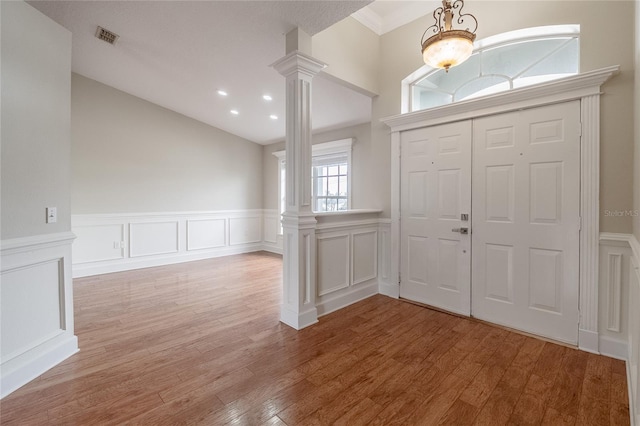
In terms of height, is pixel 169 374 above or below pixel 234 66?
below

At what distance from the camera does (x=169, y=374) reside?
199 centimetres

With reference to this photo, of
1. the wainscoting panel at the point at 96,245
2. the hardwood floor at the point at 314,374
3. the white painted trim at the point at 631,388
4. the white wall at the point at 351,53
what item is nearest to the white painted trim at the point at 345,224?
the hardwood floor at the point at 314,374

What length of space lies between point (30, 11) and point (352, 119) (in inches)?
150

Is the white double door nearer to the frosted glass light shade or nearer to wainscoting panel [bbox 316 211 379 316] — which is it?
wainscoting panel [bbox 316 211 379 316]

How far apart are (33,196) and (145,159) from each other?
3.38 m

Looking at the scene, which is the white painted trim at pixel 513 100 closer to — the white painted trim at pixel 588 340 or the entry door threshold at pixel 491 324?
the white painted trim at pixel 588 340

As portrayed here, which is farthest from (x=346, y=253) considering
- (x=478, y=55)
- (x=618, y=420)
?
(x=478, y=55)

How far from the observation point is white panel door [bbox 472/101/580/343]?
7.83ft

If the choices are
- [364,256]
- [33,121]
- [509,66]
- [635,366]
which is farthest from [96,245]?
[635,366]

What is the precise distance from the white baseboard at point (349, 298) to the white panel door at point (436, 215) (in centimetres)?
37

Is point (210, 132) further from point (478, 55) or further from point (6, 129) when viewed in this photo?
point (478, 55)

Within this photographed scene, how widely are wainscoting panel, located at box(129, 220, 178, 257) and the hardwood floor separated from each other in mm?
1965

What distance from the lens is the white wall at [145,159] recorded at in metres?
4.43

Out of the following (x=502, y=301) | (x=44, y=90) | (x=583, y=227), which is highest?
(x=44, y=90)
